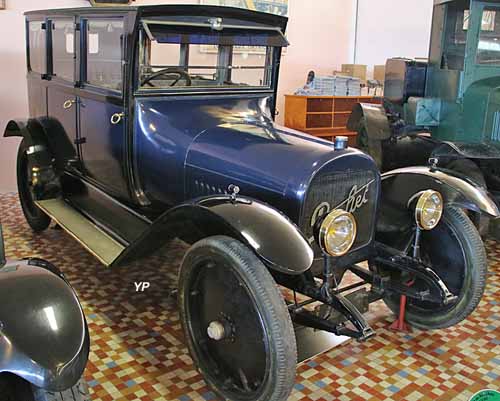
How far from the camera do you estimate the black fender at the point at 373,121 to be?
4.63 m

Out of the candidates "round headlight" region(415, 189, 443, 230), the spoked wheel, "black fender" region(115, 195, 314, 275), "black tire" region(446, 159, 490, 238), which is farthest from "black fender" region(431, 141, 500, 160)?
the spoked wheel

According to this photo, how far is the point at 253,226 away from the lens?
204 centimetres

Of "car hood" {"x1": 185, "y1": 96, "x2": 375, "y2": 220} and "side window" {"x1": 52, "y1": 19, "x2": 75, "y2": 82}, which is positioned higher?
"side window" {"x1": 52, "y1": 19, "x2": 75, "y2": 82}

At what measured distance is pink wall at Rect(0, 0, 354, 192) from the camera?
5.20 metres

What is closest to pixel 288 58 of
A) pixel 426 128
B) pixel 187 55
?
pixel 426 128

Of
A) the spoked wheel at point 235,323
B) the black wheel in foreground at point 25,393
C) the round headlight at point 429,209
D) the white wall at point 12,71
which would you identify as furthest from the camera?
the white wall at point 12,71

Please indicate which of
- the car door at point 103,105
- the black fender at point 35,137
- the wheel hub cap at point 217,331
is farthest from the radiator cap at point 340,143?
the black fender at point 35,137

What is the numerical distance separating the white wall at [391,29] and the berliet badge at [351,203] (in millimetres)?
5893

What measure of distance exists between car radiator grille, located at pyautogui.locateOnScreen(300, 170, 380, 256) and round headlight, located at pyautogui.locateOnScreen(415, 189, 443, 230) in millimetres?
209

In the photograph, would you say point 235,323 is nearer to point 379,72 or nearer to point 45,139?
point 45,139

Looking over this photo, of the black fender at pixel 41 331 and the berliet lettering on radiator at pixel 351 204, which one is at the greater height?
the berliet lettering on radiator at pixel 351 204

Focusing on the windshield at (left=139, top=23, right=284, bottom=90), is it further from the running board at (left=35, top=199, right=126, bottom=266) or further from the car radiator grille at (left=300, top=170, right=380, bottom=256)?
the car radiator grille at (left=300, top=170, right=380, bottom=256)

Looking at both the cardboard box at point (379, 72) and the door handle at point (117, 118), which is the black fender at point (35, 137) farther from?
the cardboard box at point (379, 72)

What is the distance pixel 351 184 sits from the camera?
8.14ft
